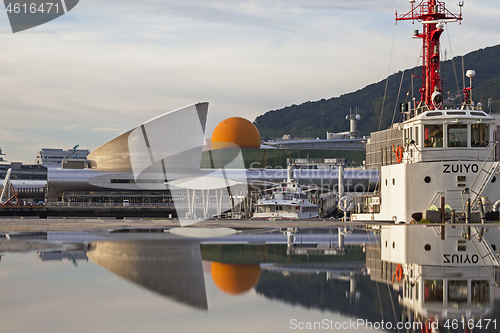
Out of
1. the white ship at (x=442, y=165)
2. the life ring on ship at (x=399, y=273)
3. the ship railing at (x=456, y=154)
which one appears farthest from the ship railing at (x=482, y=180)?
the life ring on ship at (x=399, y=273)

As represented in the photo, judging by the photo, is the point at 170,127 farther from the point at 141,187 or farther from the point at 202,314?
the point at 202,314

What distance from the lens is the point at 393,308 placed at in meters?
6.21

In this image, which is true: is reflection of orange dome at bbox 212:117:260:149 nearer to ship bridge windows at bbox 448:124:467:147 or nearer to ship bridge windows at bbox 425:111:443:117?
ship bridge windows at bbox 425:111:443:117

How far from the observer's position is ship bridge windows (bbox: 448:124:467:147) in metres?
25.8

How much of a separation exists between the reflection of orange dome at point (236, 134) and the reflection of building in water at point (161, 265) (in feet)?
227

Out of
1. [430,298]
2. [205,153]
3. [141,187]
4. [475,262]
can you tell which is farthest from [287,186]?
[430,298]

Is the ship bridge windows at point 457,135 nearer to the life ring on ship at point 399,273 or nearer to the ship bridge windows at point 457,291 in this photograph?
the life ring on ship at point 399,273

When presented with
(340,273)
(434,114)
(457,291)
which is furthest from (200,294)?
(434,114)

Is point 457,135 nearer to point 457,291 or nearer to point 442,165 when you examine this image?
point 442,165

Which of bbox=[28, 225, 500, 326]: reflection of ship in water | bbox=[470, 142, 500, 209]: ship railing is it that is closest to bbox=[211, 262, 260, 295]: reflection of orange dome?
bbox=[28, 225, 500, 326]: reflection of ship in water

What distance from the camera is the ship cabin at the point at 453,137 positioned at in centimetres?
2558

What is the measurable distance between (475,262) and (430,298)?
3997 mm

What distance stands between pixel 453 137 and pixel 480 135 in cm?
122

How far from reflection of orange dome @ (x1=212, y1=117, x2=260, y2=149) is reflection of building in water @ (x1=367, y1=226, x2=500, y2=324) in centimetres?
7001
